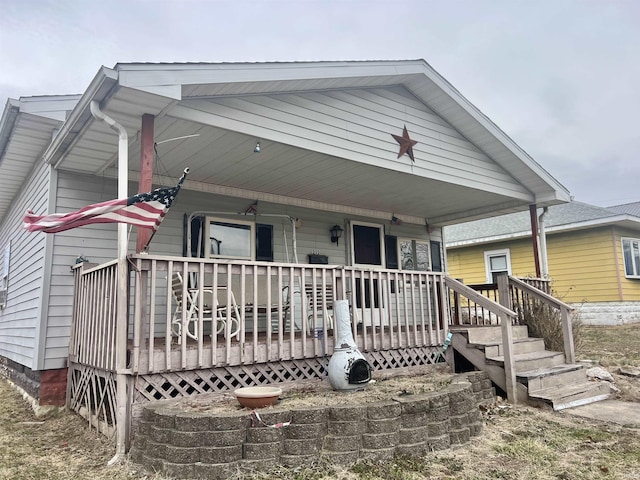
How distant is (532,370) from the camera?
226 inches

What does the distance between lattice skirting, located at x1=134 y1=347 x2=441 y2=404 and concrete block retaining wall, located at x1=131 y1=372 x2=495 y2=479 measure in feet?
0.67

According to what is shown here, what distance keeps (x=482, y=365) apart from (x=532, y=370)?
0.68 metres

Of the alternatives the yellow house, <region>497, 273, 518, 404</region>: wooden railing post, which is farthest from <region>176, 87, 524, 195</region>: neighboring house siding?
the yellow house

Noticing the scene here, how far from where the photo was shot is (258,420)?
335 cm

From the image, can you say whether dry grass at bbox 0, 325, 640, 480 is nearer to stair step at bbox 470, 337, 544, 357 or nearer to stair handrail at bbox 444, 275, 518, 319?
stair step at bbox 470, 337, 544, 357

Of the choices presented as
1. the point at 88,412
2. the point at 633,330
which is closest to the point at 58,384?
the point at 88,412

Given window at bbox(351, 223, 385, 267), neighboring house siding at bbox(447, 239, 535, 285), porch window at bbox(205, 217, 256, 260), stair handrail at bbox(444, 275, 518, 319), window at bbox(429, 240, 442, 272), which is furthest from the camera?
neighboring house siding at bbox(447, 239, 535, 285)

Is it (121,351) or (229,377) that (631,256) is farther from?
(121,351)

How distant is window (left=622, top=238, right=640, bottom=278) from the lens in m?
13.8

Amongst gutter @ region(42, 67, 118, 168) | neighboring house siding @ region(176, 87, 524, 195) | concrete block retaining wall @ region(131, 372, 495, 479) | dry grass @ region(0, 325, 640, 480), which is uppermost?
neighboring house siding @ region(176, 87, 524, 195)

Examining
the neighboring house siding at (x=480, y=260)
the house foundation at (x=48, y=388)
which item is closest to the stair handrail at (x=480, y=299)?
the house foundation at (x=48, y=388)

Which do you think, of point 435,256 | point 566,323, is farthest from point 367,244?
point 566,323

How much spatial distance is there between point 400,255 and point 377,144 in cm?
378

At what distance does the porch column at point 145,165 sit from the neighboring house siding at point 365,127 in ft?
1.31
